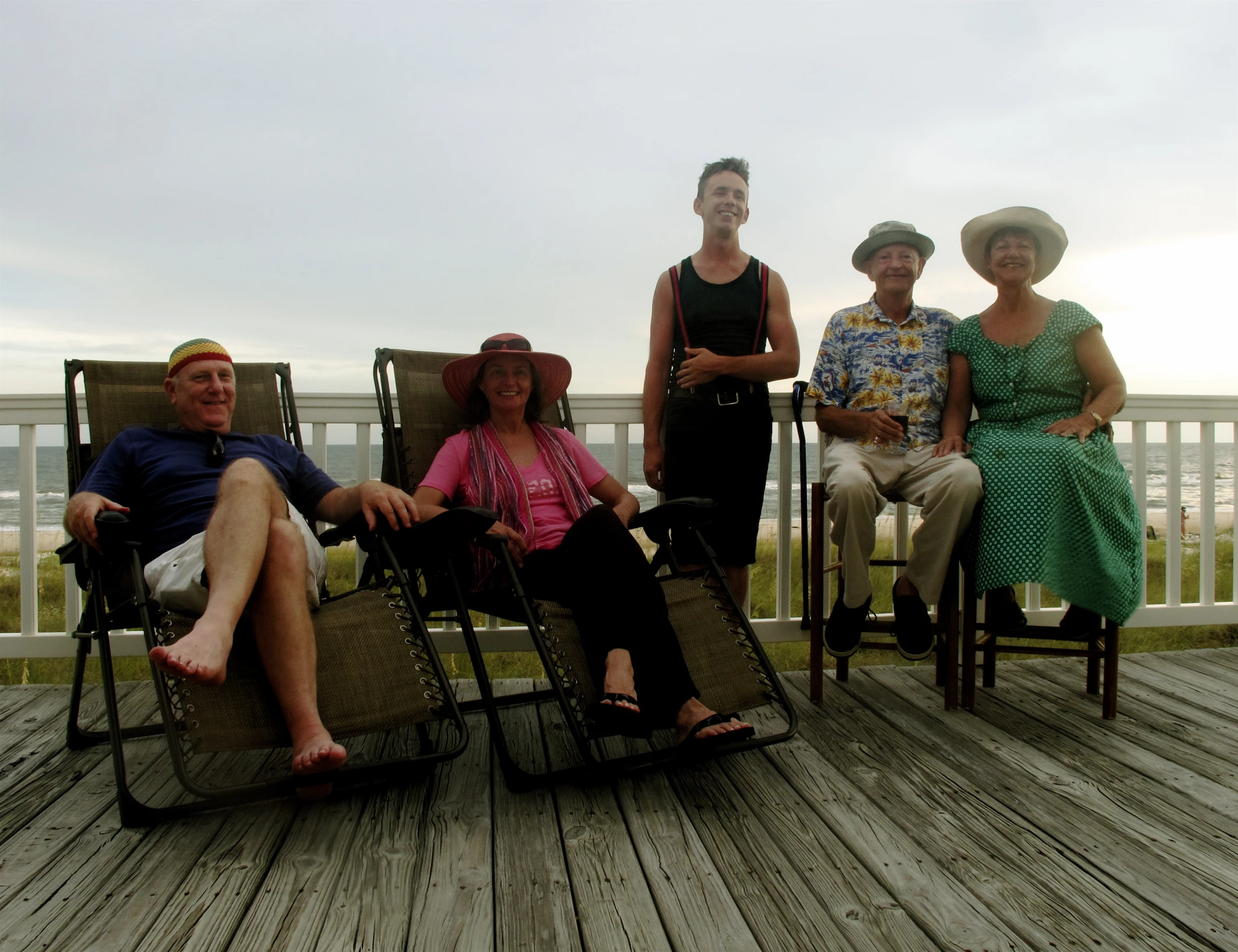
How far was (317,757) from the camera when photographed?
177 cm

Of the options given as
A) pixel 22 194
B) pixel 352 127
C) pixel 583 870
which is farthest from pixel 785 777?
pixel 22 194

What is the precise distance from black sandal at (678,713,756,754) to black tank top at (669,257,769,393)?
1287 mm

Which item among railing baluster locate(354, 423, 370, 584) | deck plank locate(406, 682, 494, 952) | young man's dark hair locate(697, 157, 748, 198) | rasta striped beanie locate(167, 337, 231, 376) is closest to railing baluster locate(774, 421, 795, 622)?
young man's dark hair locate(697, 157, 748, 198)

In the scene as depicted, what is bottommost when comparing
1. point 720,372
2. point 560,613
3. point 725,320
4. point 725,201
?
point 560,613

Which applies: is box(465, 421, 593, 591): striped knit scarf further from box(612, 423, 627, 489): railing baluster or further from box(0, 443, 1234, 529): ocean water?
box(0, 443, 1234, 529): ocean water

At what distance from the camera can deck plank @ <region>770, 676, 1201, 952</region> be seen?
1.49 metres

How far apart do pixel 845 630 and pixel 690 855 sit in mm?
1288

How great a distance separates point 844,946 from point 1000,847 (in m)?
0.59

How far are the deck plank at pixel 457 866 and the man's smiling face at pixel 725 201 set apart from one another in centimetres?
201

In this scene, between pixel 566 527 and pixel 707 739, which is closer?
pixel 707 739

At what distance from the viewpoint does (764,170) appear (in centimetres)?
323

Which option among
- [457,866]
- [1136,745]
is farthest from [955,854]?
[1136,745]

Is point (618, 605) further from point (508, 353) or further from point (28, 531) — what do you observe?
point (28, 531)

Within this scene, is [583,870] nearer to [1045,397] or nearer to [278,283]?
[1045,397]
